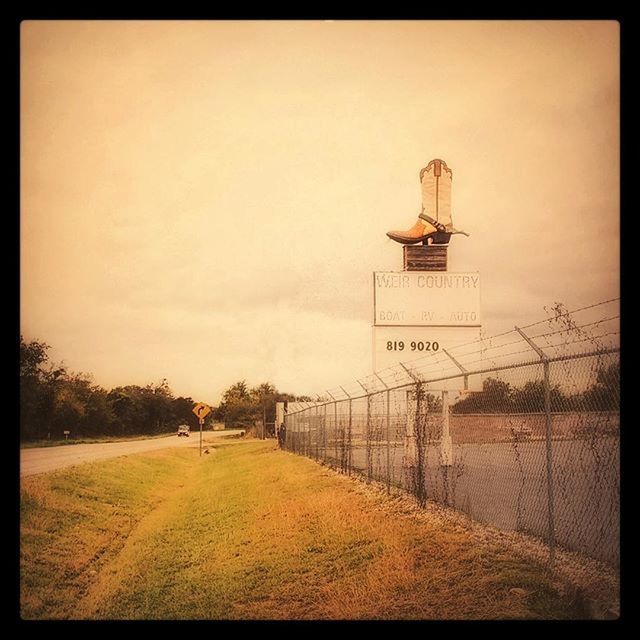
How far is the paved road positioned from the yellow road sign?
24 centimetres

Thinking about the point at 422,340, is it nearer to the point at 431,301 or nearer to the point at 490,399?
the point at 431,301

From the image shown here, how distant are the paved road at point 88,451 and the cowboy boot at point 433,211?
2468 millimetres

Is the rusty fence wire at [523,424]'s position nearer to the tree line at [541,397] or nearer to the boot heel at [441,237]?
the tree line at [541,397]

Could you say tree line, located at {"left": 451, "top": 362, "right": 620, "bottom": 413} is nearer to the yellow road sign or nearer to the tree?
the tree

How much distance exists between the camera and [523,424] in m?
5.28

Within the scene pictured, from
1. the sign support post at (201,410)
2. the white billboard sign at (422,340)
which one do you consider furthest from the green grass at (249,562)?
the white billboard sign at (422,340)

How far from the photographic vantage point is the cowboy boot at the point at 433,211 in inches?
230

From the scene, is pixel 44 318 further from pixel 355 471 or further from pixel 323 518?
pixel 355 471

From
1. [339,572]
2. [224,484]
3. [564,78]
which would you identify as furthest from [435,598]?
[564,78]

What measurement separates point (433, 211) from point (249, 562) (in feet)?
10.5

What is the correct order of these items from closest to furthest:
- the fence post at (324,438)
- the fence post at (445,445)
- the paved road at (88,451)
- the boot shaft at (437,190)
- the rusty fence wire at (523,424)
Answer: the rusty fence wire at (523,424), the paved road at (88,451), the boot shaft at (437,190), the fence post at (445,445), the fence post at (324,438)

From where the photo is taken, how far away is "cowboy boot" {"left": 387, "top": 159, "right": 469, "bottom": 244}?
584 centimetres
